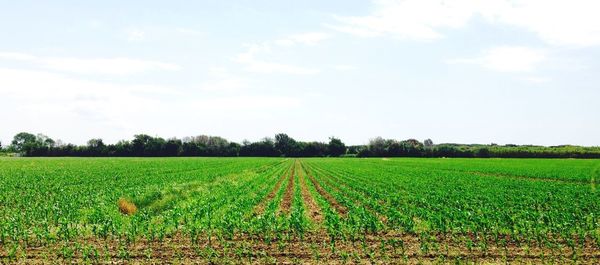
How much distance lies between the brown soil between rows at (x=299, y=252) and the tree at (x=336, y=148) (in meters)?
146

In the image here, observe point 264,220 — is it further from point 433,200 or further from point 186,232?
point 433,200

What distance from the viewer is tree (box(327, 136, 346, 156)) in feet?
529

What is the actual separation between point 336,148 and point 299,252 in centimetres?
14857

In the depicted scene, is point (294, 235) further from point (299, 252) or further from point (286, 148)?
point (286, 148)

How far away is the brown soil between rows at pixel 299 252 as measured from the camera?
41.9ft

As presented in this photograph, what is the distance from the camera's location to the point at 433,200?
26.0m

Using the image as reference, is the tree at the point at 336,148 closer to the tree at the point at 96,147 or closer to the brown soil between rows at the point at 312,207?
the tree at the point at 96,147

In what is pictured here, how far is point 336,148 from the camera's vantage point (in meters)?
162

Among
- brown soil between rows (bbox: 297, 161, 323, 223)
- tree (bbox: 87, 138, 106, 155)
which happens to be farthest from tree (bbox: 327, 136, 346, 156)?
brown soil between rows (bbox: 297, 161, 323, 223)

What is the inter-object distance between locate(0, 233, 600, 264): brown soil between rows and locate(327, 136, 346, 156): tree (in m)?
146

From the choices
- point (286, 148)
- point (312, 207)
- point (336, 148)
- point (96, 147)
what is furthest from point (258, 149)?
point (312, 207)

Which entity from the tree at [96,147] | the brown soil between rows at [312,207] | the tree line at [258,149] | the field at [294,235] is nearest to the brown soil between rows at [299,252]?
the field at [294,235]

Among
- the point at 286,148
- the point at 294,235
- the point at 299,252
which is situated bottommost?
the point at 299,252

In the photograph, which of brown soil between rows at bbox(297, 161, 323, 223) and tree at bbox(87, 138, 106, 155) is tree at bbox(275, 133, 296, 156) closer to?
tree at bbox(87, 138, 106, 155)
